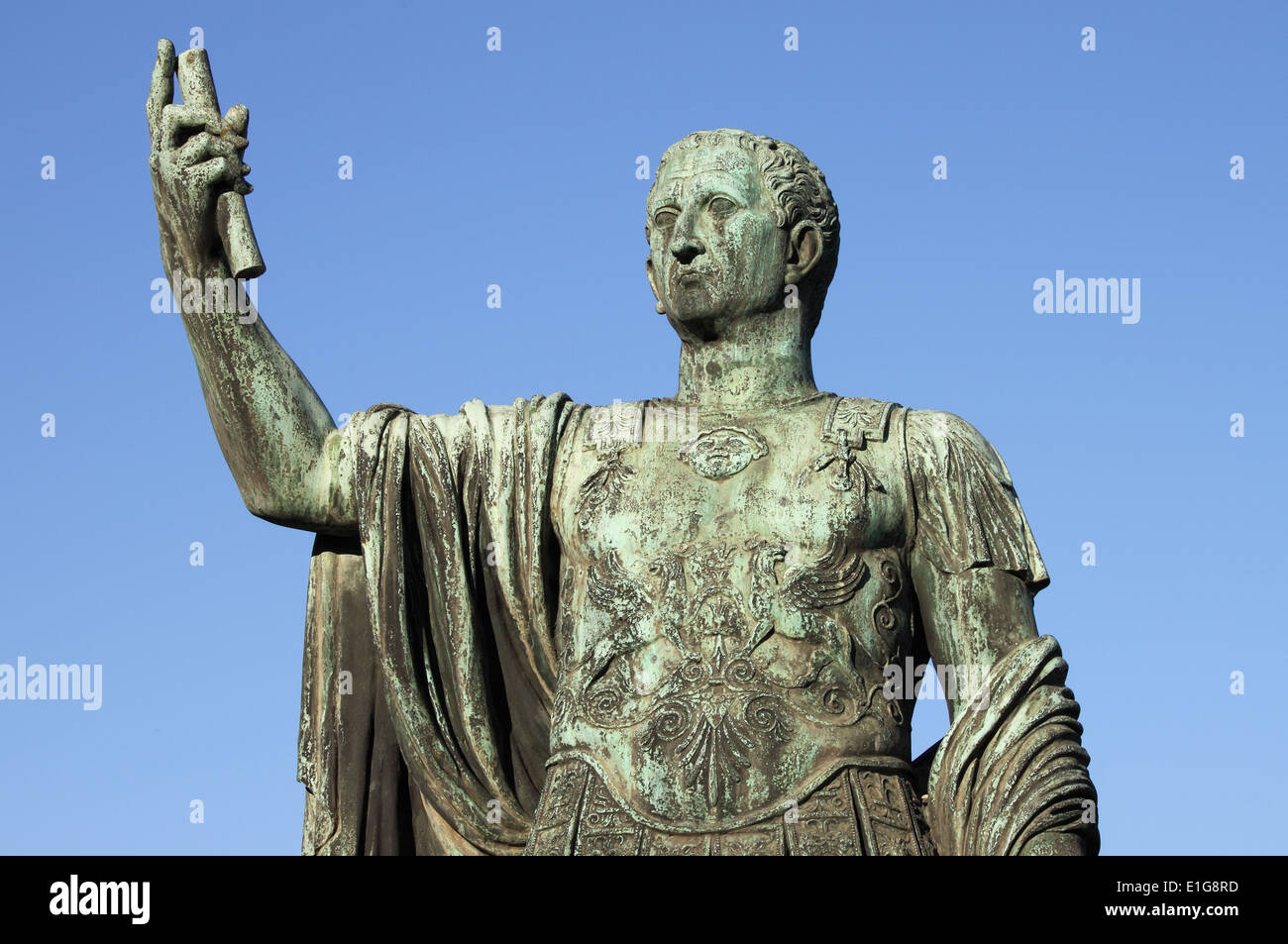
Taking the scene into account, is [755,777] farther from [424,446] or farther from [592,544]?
[424,446]

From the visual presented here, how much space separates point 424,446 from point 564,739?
6.38 feet

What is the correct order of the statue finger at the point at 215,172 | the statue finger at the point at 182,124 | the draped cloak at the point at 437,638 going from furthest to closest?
the draped cloak at the point at 437,638 < the statue finger at the point at 182,124 < the statue finger at the point at 215,172

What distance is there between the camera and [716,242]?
664 inches

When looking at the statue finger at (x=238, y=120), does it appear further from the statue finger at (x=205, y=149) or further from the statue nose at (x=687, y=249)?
the statue nose at (x=687, y=249)

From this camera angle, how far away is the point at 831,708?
15836 mm

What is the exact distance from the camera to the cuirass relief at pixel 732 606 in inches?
620

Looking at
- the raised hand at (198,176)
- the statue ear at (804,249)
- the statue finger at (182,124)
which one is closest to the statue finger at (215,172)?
the raised hand at (198,176)

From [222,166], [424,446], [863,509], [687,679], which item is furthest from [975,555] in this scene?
[222,166]

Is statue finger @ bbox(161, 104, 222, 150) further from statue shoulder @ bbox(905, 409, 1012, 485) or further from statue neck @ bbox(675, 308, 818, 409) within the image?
statue shoulder @ bbox(905, 409, 1012, 485)

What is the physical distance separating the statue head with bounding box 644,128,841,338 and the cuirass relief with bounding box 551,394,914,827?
25.3 inches

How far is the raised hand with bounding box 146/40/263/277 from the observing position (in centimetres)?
1638

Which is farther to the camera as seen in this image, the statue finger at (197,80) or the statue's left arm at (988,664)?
the statue finger at (197,80)

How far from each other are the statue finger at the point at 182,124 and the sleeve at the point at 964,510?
4.09m
